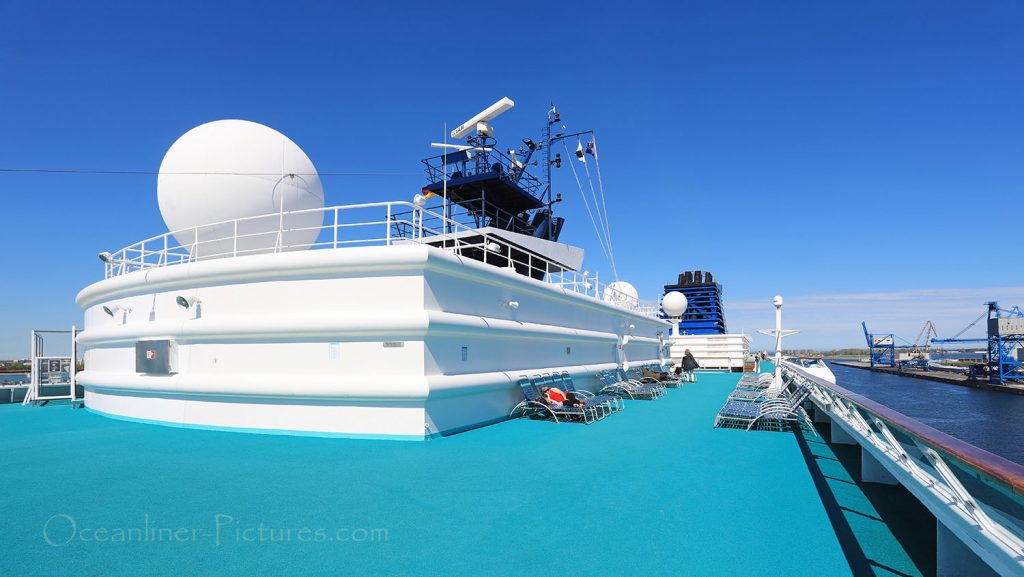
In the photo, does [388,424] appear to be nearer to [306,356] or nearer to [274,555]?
[306,356]

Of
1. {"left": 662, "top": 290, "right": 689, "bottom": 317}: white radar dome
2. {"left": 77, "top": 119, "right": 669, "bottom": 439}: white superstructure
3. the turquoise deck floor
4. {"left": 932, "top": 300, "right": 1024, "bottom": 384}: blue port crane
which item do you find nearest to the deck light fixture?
{"left": 77, "top": 119, "right": 669, "bottom": 439}: white superstructure

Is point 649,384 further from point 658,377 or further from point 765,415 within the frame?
point 765,415

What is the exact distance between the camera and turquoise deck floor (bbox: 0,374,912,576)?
12.7ft

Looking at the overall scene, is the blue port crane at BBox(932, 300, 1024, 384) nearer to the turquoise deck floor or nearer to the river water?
the river water

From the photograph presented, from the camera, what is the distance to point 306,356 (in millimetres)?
9492

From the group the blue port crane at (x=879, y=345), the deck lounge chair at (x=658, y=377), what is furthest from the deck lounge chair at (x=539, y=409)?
the blue port crane at (x=879, y=345)

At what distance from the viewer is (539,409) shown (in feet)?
36.9

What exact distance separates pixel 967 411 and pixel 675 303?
2006 centimetres

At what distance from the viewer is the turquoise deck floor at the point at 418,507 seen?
12.7 ft

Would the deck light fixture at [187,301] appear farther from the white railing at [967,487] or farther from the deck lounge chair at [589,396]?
the white railing at [967,487]

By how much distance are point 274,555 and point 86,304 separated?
597 inches

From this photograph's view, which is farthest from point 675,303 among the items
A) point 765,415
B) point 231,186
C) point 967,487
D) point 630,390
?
point 967,487

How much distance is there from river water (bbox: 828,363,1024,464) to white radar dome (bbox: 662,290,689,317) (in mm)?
13378

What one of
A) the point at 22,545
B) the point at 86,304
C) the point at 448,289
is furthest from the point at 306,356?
the point at 86,304
